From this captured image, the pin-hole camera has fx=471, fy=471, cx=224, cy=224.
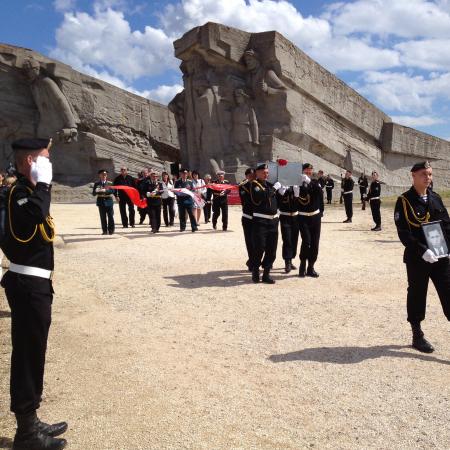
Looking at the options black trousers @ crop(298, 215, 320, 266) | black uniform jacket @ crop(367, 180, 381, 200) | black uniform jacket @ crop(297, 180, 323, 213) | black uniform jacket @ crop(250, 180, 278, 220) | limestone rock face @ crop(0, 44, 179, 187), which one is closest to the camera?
black uniform jacket @ crop(250, 180, 278, 220)

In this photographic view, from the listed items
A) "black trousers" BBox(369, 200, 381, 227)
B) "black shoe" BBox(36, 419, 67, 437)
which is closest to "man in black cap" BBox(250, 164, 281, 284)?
"black shoe" BBox(36, 419, 67, 437)

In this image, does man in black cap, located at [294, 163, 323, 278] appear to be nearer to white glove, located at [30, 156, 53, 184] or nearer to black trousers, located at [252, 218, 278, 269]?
black trousers, located at [252, 218, 278, 269]

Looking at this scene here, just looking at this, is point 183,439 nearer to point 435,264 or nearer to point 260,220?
point 435,264

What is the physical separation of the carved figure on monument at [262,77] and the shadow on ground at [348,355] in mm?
19492

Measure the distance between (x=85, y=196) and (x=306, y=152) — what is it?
10.9m

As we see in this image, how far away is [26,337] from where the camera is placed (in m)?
2.62

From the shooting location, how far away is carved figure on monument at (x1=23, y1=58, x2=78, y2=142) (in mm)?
21547

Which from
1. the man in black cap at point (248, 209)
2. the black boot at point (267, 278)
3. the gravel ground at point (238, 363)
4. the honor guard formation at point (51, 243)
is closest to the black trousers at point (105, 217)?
the honor guard formation at point (51, 243)

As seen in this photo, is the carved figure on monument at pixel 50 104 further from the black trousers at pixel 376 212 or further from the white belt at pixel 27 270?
the white belt at pixel 27 270

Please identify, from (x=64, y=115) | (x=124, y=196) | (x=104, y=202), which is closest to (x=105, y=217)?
(x=104, y=202)

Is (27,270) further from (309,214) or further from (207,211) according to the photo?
(207,211)

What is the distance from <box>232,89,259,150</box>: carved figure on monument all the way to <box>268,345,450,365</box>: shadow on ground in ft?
61.6

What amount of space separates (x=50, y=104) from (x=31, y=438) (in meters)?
21.5

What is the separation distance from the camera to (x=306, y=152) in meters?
23.5
